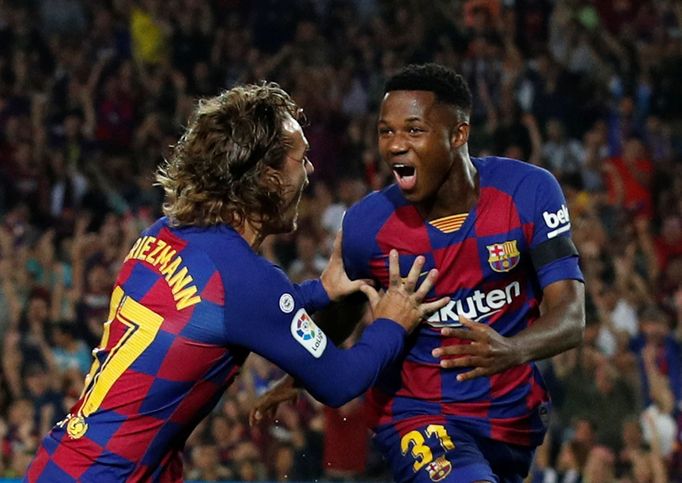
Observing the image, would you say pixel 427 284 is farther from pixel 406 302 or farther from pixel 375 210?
pixel 375 210

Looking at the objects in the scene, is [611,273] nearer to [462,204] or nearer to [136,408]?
[462,204]

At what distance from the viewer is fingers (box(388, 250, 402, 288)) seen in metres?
4.43

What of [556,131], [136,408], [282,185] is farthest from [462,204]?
[556,131]

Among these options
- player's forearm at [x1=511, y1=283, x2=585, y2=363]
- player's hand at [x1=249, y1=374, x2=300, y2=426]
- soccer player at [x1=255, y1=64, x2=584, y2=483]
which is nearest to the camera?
player's forearm at [x1=511, y1=283, x2=585, y2=363]

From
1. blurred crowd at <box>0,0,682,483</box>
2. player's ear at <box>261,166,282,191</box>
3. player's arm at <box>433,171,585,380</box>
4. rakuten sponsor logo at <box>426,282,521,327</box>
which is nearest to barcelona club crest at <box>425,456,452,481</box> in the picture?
player's arm at <box>433,171,585,380</box>

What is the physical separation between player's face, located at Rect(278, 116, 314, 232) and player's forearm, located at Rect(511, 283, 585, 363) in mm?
898

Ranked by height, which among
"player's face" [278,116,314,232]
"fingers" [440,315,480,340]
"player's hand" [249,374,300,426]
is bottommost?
"player's hand" [249,374,300,426]

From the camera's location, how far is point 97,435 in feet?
12.6

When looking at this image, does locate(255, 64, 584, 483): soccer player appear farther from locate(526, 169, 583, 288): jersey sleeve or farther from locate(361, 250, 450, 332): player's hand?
locate(361, 250, 450, 332): player's hand

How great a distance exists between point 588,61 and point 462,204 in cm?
874

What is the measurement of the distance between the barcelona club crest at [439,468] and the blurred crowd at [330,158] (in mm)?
4282

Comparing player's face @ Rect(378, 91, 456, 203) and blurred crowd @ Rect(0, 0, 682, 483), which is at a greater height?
player's face @ Rect(378, 91, 456, 203)

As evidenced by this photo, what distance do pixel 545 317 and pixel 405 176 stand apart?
28.2 inches

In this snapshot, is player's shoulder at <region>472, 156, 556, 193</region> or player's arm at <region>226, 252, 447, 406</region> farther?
player's shoulder at <region>472, 156, 556, 193</region>
